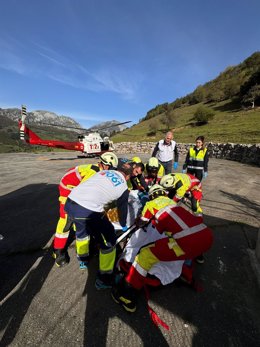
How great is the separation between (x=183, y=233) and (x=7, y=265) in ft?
9.41

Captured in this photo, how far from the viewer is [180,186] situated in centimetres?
387

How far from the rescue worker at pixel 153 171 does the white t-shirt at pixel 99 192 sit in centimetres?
216

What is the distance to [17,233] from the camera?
4.09 m

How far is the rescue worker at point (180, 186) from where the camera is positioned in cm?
352

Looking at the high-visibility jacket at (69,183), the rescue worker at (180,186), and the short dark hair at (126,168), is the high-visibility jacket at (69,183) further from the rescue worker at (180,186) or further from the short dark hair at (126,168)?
the rescue worker at (180,186)

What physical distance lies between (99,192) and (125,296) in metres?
1.31

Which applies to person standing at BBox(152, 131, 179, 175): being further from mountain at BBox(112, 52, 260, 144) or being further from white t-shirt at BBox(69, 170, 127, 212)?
A: mountain at BBox(112, 52, 260, 144)

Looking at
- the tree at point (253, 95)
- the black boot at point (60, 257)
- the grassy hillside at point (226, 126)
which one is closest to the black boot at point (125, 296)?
the black boot at point (60, 257)

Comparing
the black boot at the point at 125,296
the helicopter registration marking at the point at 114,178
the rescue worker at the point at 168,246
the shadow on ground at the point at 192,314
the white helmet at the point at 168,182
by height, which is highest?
the helicopter registration marking at the point at 114,178

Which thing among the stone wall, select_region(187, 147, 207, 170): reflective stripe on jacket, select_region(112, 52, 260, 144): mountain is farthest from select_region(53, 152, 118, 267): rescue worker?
select_region(112, 52, 260, 144): mountain

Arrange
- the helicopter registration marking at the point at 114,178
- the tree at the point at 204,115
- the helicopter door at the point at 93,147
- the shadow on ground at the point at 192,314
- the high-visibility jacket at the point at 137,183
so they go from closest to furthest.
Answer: the shadow on ground at the point at 192,314 → the helicopter registration marking at the point at 114,178 → the high-visibility jacket at the point at 137,183 → the helicopter door at the point at 93,147 → the tree at the point at 204,115

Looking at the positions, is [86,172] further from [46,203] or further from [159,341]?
[46,203]

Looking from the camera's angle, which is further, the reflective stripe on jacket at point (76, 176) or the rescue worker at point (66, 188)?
the reflective stripe on jacket at point (76, 176)

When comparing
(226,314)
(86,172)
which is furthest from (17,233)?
(226,314)
